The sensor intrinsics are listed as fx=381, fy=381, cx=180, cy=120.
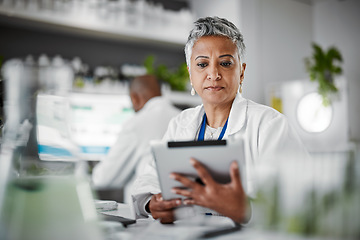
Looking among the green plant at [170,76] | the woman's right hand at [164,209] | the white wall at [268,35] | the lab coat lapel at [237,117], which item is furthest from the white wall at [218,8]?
the woman's right hand at [164,209]

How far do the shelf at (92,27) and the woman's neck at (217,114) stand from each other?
84.3 inches

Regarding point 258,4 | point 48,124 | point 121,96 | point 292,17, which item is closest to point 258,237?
point 48,124

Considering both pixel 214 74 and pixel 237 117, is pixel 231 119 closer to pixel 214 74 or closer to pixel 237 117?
pixel 237 117

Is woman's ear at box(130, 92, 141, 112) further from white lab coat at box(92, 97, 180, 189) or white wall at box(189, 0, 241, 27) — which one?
white wall at box(189, 0, 241, 27)

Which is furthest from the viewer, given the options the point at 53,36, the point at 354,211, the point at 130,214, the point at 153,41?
the point at 153,41

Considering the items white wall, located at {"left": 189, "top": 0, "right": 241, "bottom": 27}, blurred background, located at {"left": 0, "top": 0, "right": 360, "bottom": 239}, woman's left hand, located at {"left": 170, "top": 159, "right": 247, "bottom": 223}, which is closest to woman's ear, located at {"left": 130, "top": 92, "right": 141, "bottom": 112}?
blurred background, located at {"left": 0, "top": 0, "right": 360, "bottom": 239}

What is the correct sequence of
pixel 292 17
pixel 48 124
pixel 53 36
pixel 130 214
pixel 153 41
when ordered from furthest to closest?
pixel 292 17, pixel 153 41, pixel 53 36, pixel 130 214, pixel 48 124

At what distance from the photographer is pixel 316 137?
366 cm

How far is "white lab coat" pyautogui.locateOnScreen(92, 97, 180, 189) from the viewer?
2361 mm

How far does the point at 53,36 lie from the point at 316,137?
2645 mm

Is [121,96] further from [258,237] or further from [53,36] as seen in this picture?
[258,237]

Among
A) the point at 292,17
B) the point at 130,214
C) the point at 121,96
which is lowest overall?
the point at 130,214

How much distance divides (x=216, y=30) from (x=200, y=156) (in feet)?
1.99

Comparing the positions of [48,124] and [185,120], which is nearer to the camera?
[48,124]
